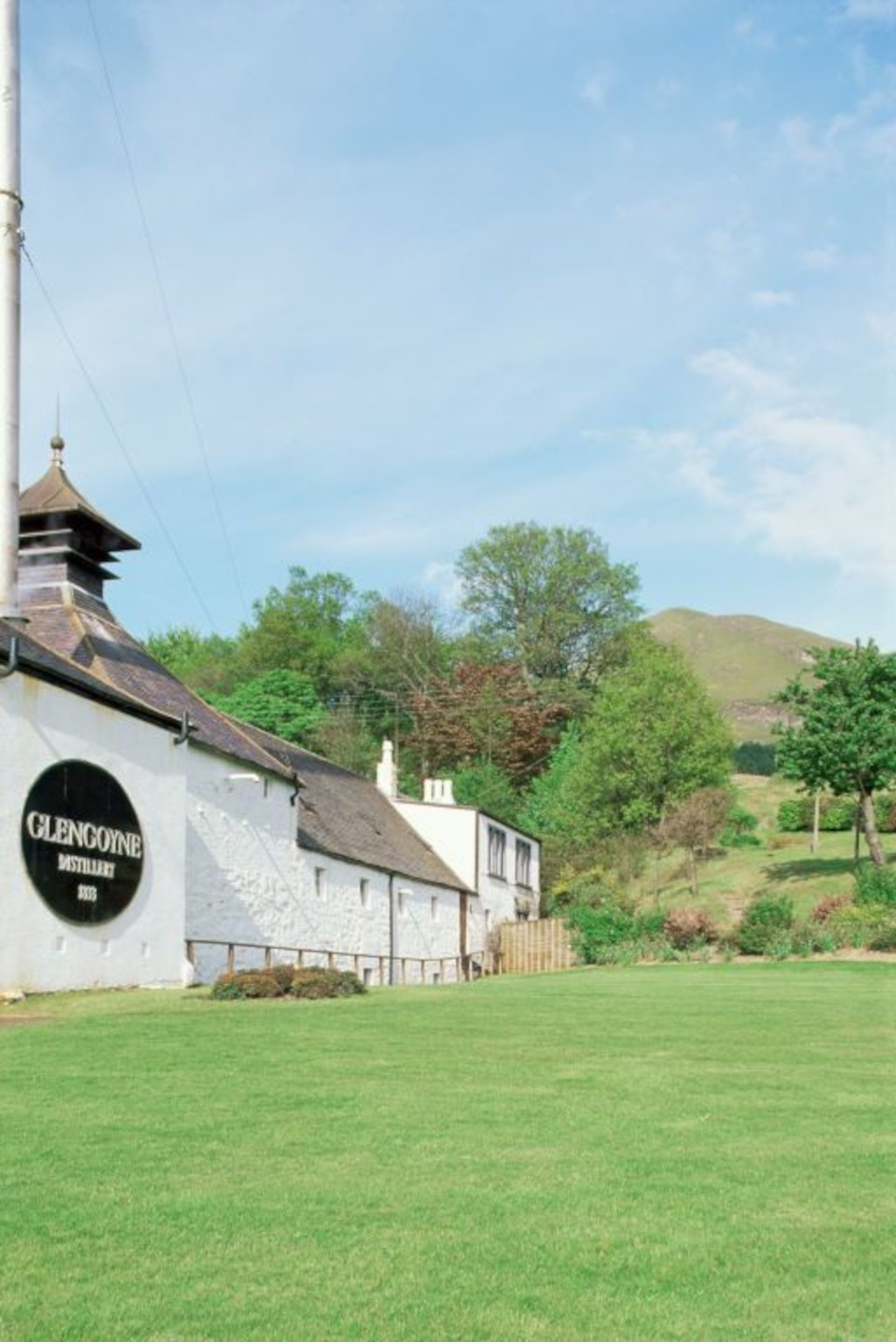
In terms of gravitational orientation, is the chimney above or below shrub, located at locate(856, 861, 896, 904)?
above

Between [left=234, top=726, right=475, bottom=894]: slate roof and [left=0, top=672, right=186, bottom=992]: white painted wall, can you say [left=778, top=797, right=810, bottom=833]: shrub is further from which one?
[left=0, top=672, right=186, bottom=992]: white painted wall

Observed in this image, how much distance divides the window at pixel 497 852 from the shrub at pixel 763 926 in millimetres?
14581

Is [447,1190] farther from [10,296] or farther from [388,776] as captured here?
[388,776]

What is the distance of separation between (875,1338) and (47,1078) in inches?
311

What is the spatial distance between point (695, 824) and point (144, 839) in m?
31.2

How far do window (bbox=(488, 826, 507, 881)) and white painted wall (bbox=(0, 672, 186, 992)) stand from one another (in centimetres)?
2624

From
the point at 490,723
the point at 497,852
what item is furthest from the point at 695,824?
the point at 490,723

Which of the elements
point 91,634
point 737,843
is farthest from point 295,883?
point 737,843

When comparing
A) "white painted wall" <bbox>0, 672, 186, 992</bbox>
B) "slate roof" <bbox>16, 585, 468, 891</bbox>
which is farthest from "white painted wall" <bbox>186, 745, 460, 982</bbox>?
"white painted wall" <bbox>0, 672, 186, 992</bbox>

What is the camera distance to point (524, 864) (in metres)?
56.0

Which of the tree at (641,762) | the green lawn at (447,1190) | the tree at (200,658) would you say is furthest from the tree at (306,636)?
the green lawn at (447,1190)

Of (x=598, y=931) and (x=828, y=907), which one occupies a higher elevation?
(x=828, y=907)

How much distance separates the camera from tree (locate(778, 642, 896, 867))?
39875 millimetres

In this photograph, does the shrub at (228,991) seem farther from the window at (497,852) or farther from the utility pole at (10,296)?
the window at (497,852)
